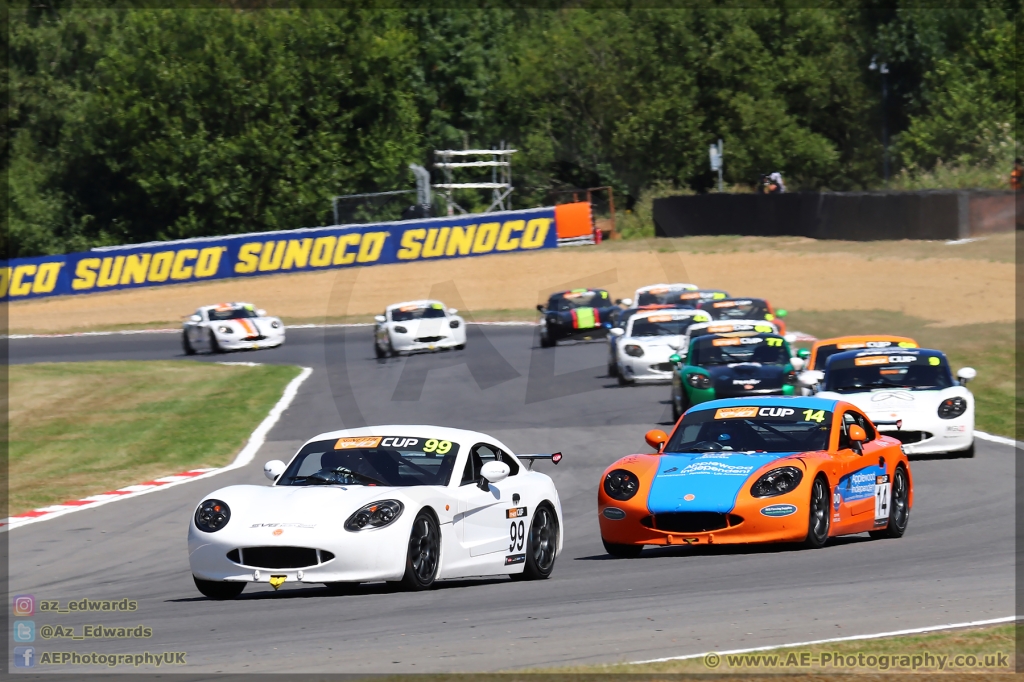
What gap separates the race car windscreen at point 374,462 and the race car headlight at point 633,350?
14.7 m

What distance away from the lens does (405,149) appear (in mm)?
68250

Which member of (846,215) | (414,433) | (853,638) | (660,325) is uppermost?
(414,433)

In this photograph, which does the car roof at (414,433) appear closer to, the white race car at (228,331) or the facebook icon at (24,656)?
the facebook icon at (24,656)

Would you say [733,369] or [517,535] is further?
[733,369]

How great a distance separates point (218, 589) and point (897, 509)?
541 cm

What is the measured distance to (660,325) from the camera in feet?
84.2

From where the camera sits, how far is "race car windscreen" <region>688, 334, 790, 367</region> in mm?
20469

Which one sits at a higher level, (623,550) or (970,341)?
(623,550)

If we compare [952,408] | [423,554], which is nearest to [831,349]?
[952,408]

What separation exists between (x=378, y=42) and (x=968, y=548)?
6054 cm

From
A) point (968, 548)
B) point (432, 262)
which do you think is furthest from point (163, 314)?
point (968, 548)

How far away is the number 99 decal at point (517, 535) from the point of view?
10.5 metres

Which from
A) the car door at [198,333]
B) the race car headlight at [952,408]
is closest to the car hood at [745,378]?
the race car headlight at [952,408]

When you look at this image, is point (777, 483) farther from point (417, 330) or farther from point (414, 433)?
point (417, 330)
